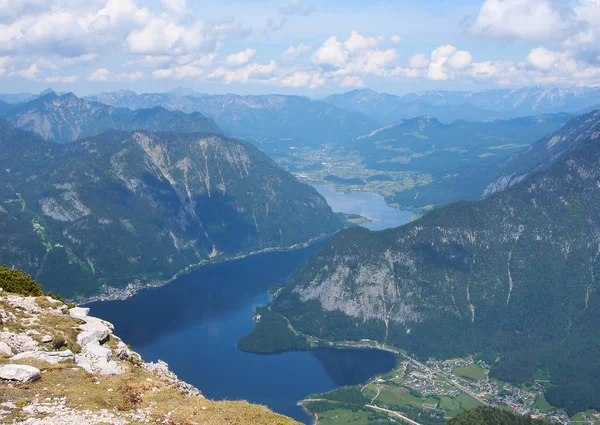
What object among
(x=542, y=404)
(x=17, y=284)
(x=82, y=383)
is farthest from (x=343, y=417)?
(x=82, y=383)

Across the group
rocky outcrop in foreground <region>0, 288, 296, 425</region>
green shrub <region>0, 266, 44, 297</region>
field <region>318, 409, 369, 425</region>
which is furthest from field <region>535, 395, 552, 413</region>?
green shrub <region>0, 266, 44, 297</region>

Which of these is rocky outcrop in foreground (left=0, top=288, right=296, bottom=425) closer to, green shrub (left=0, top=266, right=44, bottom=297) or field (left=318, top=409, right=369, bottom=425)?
green shrub (left=0, top=266, right=44, bottom=297)

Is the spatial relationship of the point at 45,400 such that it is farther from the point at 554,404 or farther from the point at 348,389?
the point at 554,404

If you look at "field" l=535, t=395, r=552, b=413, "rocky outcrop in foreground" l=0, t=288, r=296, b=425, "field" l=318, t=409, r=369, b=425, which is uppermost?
"rocky outcrop in foreground" l=0, t=288, r=296, b=425

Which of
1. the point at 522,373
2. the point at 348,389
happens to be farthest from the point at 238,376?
the point at 522,373

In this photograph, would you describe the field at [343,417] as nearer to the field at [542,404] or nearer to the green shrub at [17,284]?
the field at [542,404]

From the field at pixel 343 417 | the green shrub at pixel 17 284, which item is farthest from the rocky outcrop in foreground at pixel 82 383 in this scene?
the field at pixel 343 417
